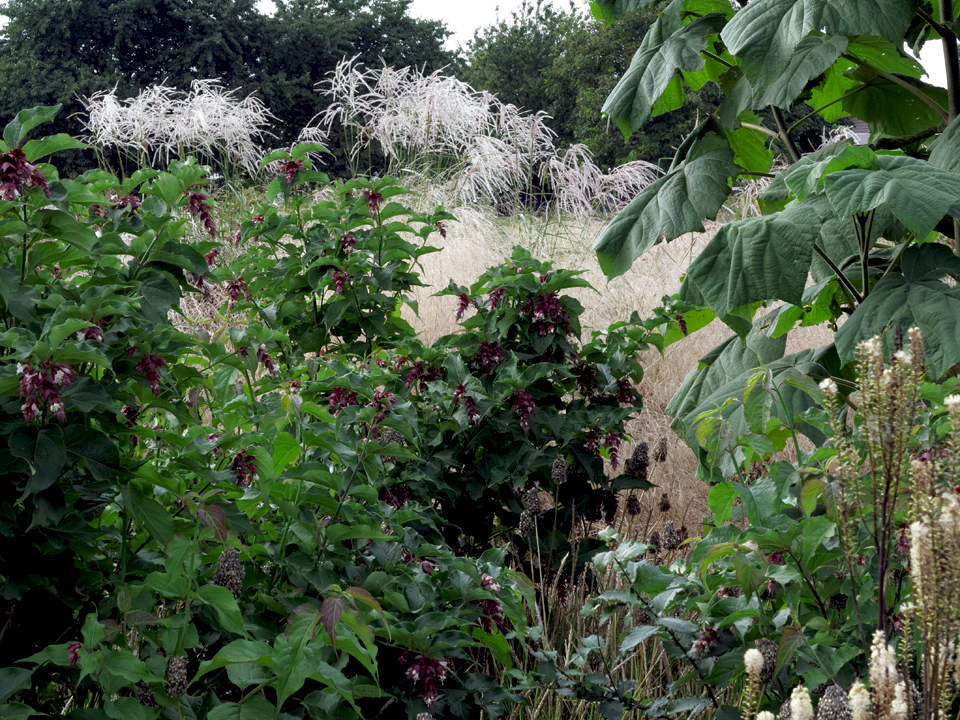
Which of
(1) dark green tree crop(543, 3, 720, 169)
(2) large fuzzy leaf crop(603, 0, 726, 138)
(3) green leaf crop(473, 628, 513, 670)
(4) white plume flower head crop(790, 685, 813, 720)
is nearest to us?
(4) white plume flower head crop(790, 685, 813, 720)

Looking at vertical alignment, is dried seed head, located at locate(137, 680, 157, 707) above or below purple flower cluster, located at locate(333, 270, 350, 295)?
below

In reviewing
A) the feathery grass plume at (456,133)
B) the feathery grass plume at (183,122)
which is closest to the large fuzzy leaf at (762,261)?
the feathery grass plume at (456,133)

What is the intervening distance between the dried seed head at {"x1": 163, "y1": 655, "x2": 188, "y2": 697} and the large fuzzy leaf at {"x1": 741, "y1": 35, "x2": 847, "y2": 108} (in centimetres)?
160

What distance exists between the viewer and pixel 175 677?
3.82 feet

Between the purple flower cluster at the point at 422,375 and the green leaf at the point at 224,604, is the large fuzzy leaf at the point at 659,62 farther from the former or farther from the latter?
the green leaf at the point at 224,604

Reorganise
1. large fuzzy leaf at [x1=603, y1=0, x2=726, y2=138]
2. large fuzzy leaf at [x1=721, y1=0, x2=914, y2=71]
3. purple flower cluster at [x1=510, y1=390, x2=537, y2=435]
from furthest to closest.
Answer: purple flower cluster at [x1=510, y1=390, x2=537, y2=435] → large fuzzy leaf at [x1=603, y1=0, x2=726, y2=138] → large fuzzy leaf at [x1=721, y1=0, x2=914, y2=71]

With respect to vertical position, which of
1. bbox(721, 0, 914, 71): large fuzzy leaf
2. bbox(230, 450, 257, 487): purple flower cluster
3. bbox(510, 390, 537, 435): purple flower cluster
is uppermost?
bbox(721, 0, 914, 71): large fuzzy leaf

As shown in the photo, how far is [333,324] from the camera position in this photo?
2.69 metres

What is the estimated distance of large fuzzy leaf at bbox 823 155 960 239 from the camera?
150 centimetres

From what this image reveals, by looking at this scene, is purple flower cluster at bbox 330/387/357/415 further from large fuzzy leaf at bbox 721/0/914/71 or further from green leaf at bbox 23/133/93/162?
large fuzzy leaf at bbox 721/0/914/71

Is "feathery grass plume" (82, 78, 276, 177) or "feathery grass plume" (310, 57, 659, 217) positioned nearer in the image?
"feathery grass plume" (310, 57, 659, 217)

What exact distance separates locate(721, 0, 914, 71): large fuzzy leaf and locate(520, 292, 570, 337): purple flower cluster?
0.90m

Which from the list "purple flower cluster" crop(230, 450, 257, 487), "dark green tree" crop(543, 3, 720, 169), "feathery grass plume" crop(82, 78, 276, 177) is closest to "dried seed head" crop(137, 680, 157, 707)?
"purple flower cluster" crop(230, 450, 257, 487)

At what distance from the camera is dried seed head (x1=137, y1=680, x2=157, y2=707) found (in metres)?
1.24
